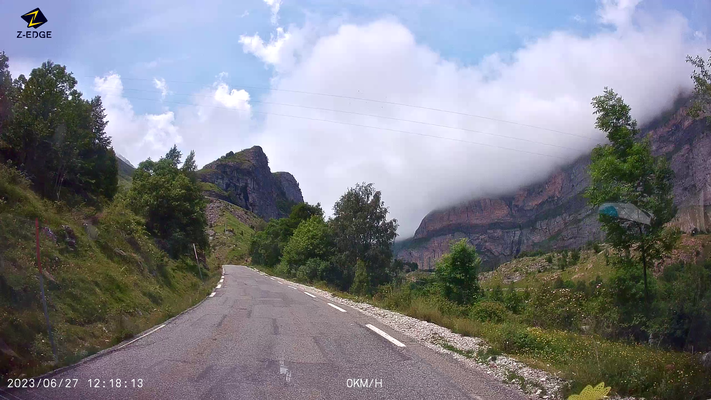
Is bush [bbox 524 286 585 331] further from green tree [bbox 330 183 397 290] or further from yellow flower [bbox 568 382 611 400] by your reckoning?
green tree [bbox 330 183 397 290]

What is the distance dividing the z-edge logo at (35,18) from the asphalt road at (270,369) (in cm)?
673

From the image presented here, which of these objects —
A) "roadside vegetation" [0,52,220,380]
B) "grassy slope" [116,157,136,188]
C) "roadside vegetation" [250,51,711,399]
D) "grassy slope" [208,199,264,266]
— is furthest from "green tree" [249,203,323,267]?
"roadside vegetation" [0,52,220,380]

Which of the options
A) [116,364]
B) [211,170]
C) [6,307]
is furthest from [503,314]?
[211,170]

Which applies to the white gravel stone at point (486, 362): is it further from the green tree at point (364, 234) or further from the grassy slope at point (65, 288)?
the green tree at point (364, 234)

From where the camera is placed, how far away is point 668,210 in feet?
64.4

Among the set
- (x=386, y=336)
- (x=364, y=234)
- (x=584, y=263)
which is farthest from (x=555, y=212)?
(x=386, y=336)

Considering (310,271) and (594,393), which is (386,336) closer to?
(594,393)

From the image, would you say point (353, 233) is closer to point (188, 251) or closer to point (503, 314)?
point (188, 251)

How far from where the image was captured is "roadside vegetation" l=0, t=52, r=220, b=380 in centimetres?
801

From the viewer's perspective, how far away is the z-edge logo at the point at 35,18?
8.75 meters

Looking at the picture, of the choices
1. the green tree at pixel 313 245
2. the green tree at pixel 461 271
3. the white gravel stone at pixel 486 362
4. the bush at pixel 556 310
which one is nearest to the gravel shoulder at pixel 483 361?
the white gravel stone at pixel 486 362

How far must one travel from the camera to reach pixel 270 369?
6.22m

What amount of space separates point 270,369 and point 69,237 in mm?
12459

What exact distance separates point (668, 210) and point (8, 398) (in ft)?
76.5
